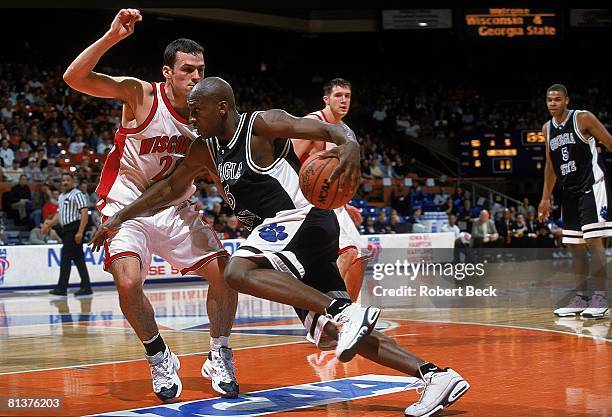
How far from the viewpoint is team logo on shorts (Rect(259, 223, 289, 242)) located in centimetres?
441

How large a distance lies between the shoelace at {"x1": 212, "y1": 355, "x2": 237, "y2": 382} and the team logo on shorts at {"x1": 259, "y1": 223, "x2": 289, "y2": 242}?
0.98 meters

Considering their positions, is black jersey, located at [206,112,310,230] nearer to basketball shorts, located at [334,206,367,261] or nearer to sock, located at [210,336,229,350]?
sock, located at [210,336,229,350]

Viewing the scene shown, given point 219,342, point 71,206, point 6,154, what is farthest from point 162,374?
point 6,154

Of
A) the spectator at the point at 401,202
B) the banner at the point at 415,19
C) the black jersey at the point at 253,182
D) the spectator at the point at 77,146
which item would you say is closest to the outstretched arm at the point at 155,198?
the black jersey at the point at 253,182

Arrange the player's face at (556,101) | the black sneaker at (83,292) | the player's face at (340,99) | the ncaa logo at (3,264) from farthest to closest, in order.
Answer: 1. the ncaa logo at (3,264)
2. the black sneaker at (83,292)
3. the player's face at (556,101)
4. the player's face at (340,99)

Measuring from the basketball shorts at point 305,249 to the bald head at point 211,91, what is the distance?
664mm

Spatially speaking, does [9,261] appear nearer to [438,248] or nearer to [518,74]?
Result: [438,248]

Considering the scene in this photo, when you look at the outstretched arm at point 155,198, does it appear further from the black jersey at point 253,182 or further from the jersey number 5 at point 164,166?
the black jersey at point 253,182

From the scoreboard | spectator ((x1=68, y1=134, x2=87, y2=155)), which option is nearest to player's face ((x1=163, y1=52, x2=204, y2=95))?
spectator ((x1=68, y1=134, x2=87, y2=155))

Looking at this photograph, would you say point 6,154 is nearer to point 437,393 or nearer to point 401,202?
point 401,202

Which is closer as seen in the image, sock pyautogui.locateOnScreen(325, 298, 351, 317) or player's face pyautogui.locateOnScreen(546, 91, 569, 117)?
sock pyautogui.locateOnScreen(325, 298, 351, 317)

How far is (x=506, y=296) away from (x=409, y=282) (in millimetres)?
2336

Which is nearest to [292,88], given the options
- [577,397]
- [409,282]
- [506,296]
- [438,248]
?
[438,248]

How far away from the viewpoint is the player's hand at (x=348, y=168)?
3.95 meters
